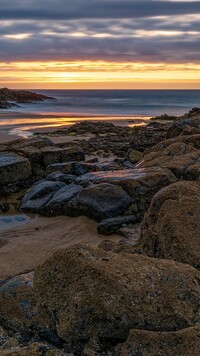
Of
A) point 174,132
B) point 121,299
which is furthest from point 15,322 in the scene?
point 174,132

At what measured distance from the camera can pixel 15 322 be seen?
13.7ft

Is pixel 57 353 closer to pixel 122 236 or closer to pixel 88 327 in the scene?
pixel 88 327

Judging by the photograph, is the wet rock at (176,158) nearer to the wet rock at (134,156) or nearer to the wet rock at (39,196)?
the wet rock at (39,196)

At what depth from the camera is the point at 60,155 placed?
14.4m

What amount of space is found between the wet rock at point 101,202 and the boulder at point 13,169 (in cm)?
344

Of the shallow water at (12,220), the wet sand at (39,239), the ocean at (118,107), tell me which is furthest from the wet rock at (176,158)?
A: the ocean at (118,107)

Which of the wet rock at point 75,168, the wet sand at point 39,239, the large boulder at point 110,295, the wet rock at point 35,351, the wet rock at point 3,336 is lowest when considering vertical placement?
the wet sand at point 39,239

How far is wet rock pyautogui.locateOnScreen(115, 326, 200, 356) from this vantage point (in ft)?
10.6

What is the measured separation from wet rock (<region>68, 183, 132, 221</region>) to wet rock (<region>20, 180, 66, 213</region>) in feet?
3.34

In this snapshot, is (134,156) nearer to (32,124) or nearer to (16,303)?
(16,303)

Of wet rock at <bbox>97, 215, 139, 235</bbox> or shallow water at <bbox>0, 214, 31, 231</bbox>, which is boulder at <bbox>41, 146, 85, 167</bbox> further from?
wet rock at <bbox>97, 215, 139, 235</bbox>

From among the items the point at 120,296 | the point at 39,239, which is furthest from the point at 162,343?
the point at 39,239

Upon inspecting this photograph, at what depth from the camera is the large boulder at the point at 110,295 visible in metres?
3.58

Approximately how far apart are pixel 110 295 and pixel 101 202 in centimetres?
512
